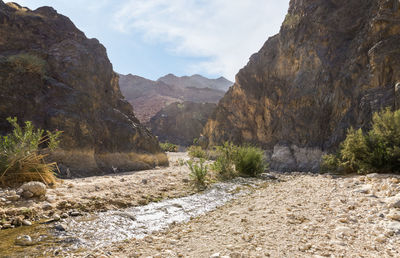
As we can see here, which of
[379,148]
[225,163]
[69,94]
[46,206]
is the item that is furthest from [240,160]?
[69,94]

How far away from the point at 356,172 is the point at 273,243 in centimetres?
713

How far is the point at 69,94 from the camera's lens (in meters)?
10.8

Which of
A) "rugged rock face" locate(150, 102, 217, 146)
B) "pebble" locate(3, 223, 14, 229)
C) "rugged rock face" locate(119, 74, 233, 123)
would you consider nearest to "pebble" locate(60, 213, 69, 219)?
"pebble" locate(3, 223, 14, 229)

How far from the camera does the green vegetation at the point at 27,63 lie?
9.47 m

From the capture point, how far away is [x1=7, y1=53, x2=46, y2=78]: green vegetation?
31.1ft

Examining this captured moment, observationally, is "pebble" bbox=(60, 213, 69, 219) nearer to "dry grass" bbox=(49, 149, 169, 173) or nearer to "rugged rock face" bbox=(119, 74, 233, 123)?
"dry grass" bbox=(49, 149, 169, 173)

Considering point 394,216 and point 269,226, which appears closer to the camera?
point 394,216

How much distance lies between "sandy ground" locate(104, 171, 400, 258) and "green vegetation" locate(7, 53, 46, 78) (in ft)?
32.9

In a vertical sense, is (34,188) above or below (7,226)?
above

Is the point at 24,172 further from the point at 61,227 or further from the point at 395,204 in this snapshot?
the point at 395,204

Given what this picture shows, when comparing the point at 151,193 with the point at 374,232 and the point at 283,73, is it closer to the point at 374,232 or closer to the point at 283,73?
the point at 374,232

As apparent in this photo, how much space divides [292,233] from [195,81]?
13018 cm

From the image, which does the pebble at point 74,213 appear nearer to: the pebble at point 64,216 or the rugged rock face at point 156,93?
the pebble at point 64,216

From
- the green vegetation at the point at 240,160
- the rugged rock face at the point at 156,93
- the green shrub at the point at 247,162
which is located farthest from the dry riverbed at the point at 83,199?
the rugged rock face at the point at 156,93
